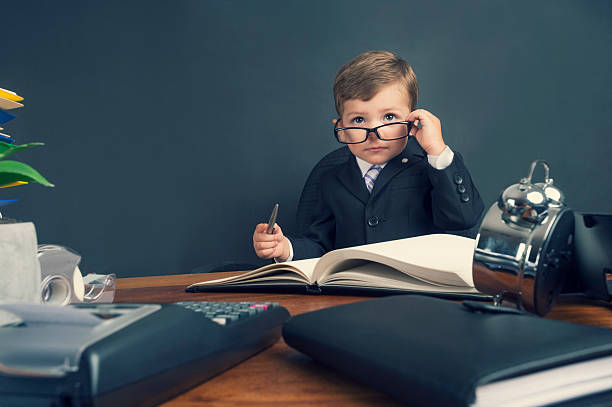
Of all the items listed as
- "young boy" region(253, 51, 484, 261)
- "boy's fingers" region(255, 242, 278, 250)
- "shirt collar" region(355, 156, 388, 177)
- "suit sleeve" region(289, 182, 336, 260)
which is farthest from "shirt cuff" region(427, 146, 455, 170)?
"boy's fingers" region(255, 242, 278, 250)

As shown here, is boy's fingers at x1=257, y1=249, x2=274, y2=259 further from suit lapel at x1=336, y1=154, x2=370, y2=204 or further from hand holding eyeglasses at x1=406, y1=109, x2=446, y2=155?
hand holding eyeglasses at x1=406, y1=109, x2=446, y2=155

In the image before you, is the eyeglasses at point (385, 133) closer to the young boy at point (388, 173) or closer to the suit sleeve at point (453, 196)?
the young boy at point (388, 173)

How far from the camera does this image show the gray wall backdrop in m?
1.59

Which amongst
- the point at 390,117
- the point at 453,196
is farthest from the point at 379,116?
the point at 453,196

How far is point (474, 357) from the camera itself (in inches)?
8.3

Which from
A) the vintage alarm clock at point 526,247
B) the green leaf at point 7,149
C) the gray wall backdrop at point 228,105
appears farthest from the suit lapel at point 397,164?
the green leaf at point 7,149

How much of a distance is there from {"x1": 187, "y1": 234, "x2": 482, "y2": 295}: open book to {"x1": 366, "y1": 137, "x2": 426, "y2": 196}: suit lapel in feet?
1.93

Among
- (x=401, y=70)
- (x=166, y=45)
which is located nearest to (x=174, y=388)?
(x=401, y=70)

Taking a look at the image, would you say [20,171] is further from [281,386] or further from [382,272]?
[382,272]

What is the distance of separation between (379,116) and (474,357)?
109 cm

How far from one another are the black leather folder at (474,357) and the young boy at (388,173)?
868 millimetres

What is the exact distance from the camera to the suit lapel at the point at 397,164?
4.13ft

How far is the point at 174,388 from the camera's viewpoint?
0.25m

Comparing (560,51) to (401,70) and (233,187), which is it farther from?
(233,187)
